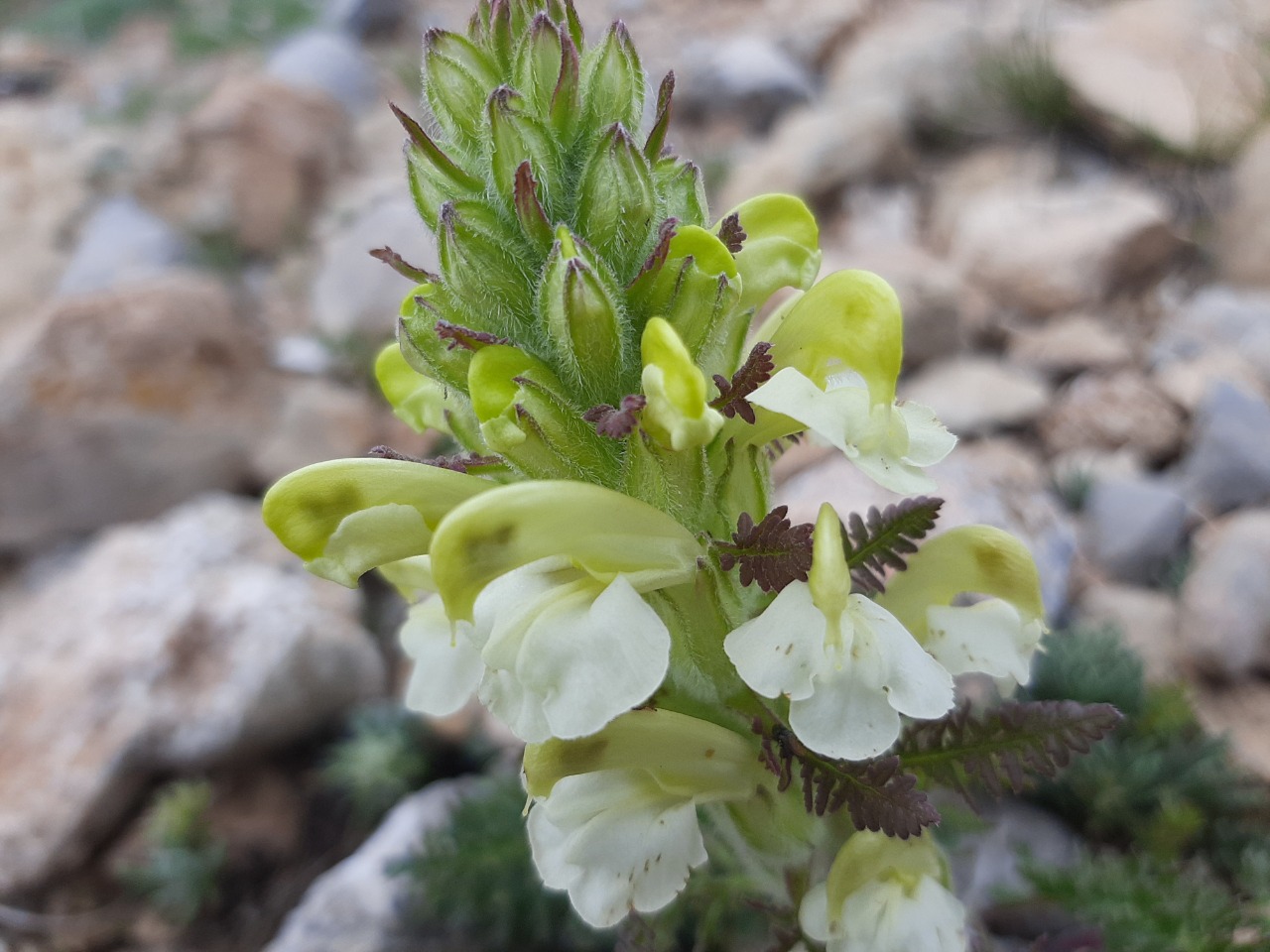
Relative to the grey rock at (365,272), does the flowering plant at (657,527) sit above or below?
above

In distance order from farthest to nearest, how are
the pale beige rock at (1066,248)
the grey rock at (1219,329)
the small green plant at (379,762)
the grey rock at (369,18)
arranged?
the grey rock at (369,18)
the pale beige rock at (1066,248)
the grey rock at (1219,329)
the small green plant at (379,762)

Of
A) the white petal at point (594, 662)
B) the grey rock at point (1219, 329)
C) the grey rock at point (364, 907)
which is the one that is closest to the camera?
the white petal at point (594, 662)

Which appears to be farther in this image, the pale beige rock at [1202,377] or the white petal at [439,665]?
the pale beige rock at [1202,377]

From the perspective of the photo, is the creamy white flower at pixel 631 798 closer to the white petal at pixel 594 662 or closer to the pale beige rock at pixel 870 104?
the white petal at pixel 594 662

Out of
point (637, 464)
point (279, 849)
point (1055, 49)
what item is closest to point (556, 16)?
point (637, 464)

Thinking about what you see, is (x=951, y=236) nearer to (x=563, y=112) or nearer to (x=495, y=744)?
(x=495, y=744)

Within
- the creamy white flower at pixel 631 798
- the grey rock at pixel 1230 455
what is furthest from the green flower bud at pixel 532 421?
the grey rock at pixel 1230 455

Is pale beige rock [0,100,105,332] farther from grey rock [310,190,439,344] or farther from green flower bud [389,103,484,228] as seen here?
green flower bud [389,103,484,228]
